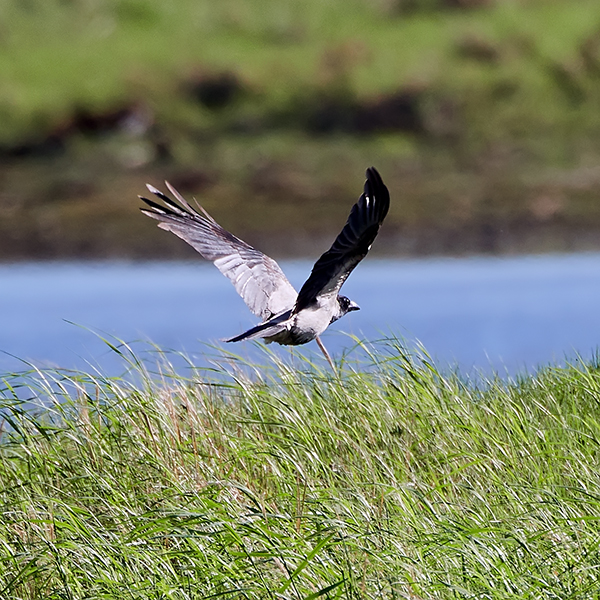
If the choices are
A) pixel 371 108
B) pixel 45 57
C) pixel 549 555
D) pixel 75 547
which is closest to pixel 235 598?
pixel 75 547

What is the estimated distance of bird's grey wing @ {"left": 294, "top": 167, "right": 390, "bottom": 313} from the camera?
4.81 m

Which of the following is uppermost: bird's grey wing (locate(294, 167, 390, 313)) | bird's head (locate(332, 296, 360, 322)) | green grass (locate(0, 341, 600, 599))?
bird's head (locate(332, 296, 360, 322))

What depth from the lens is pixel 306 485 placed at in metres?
4.25

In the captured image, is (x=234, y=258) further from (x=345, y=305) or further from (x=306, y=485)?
(x=306, y=485)

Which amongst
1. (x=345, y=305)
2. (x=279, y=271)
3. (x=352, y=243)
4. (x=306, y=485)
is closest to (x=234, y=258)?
(x=279, y=271)

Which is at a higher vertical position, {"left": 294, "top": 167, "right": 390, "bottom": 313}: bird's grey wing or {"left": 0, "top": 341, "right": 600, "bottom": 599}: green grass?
{"left": 294, "top": 167, "right": 390, "bottom": 313}: bird's grey wing

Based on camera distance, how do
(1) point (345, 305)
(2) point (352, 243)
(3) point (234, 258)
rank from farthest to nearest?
(1) point (345, 305) < (3) point (234, 258) < (2) point (352, 243)

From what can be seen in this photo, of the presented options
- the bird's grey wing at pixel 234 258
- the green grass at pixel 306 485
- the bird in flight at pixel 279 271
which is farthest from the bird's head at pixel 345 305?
the green grass at pixel 306 485

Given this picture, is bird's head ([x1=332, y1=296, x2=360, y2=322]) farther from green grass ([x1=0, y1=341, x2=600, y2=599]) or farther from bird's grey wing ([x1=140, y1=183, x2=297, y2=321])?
green grass ([x1=0, y1=341, x2=600, y2=599])

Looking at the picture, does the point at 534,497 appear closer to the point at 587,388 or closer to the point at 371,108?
the point at 587,388

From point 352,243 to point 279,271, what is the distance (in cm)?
152

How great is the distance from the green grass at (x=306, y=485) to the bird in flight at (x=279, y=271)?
0.21 m

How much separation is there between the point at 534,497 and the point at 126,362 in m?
2.14

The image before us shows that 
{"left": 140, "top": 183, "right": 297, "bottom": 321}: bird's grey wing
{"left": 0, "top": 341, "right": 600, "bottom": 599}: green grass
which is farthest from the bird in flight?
{"left": 0, "top": 341, "right": 600, "bottom": 599}: green grass
